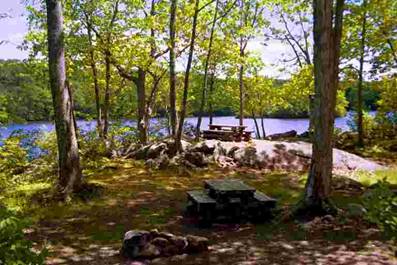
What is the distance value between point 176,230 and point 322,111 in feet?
12.1

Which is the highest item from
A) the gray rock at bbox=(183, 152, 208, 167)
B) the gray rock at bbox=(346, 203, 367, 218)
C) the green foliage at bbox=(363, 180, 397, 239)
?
the green foliage at bbox=(363, 180, 397, 239)

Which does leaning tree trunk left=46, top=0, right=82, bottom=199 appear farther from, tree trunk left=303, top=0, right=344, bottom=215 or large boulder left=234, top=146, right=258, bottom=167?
large boulder left=234, top=146, right=258, bottom=167

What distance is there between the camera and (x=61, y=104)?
10016mm

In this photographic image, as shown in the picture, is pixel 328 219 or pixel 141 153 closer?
pixel 328 219

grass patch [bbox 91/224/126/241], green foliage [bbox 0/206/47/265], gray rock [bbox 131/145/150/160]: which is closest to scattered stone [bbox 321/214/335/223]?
grass patch [bbox 91/224/126/241]

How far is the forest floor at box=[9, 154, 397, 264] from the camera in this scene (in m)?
6.61

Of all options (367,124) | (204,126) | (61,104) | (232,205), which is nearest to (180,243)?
(232,205)

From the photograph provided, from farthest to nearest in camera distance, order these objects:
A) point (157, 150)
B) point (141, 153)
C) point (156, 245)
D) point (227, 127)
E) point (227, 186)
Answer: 1. point (227, 127)
2. point (141, 153)
3. point (157, 150)
4. point (227, 186)
5. point (156, 245)

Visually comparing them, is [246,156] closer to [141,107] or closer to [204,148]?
[204,148]

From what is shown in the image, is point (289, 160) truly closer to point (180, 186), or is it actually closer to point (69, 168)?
point (180, 186)

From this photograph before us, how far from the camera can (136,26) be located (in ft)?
53.6

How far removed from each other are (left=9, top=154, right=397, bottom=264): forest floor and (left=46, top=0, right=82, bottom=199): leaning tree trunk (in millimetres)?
627

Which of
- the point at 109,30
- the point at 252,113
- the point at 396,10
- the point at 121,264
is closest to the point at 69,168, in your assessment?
the point at 121,264

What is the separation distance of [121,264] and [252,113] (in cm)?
3493
